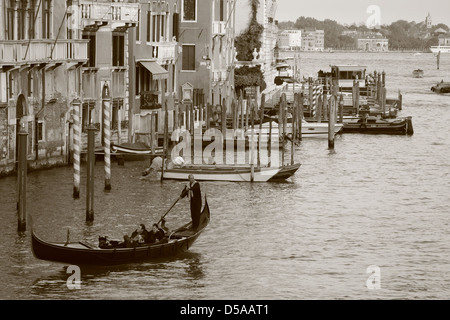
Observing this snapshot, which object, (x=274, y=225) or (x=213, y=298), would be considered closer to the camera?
(x=213, y=298)

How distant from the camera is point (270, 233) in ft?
99.0

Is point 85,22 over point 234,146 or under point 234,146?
over

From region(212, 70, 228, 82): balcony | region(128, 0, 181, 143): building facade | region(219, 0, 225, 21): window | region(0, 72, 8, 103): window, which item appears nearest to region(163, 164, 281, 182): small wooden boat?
region(0, 72, 8, 103): window

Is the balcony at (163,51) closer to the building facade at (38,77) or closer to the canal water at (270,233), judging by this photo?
the canal water at (270,233)

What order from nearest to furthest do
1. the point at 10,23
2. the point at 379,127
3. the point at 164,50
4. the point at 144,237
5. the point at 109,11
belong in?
the point at 144,237
the point at 10,23
the point at 109,11
the point at 164,50
the point at 379,127

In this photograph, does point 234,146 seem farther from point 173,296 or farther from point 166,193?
point 173,296

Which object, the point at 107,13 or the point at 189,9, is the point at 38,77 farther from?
the point at 189,9

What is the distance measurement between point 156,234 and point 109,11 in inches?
665

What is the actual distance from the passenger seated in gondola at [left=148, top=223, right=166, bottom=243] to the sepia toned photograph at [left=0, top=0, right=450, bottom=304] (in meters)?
0.05

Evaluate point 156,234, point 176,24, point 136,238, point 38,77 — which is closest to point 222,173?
point 38,77

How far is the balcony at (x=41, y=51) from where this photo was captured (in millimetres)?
34219
